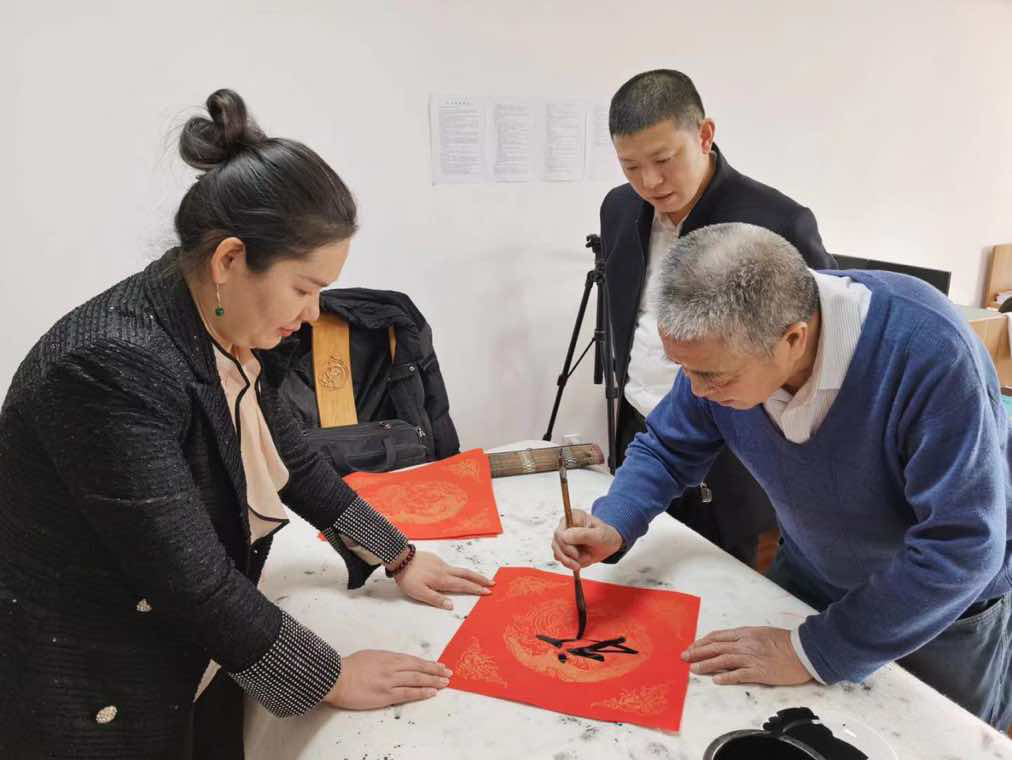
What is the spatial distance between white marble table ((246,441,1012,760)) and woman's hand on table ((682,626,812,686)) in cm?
1

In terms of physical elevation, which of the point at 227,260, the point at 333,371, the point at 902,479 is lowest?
the point at 333,371

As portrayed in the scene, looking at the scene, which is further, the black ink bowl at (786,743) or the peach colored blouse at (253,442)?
the peach colored blouse at (253,442)

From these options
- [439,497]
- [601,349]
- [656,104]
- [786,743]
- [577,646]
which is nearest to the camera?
[786,743]

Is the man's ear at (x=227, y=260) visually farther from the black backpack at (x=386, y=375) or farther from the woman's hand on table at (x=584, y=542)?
the black backpack at (x=386, y=375)

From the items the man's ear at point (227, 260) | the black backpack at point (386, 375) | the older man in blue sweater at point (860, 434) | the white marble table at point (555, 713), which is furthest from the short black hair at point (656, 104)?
the man's ear at point (227, 260)

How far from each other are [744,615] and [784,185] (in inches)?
111

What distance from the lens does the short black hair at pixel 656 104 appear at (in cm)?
163

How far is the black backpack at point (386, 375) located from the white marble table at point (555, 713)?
0.93 metres

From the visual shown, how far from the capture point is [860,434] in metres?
0.93

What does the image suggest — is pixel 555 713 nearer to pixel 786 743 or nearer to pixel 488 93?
pixel 786 743

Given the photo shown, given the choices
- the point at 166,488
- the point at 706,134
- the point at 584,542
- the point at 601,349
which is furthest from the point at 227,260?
the point at 601,349

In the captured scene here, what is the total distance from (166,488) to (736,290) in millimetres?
688

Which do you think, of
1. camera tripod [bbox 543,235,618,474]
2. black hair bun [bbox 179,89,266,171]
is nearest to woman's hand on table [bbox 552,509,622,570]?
black hair bun [bbox 179,89,266,171]

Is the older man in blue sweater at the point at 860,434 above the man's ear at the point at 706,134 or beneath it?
beneath
